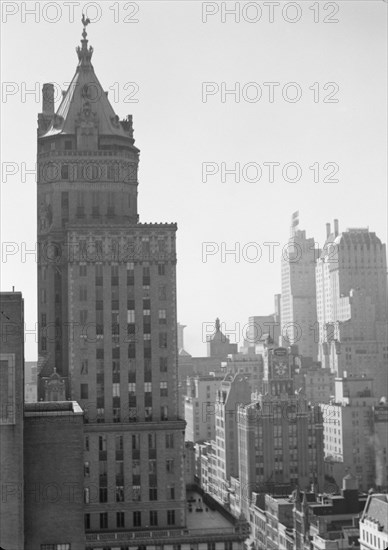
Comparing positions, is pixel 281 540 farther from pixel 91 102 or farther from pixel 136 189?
pixel 91 102

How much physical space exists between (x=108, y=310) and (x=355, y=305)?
87.6 meters

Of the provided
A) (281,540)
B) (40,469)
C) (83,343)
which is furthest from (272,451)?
(40,469)

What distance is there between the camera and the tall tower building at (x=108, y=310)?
144 feet

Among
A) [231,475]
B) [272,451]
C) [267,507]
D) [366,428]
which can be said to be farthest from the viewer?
[366,428]

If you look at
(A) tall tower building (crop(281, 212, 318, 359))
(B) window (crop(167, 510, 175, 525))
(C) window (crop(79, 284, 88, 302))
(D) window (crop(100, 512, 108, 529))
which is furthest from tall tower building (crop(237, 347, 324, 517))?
(A) tall tower building (crop(281, 212, 318, 359))

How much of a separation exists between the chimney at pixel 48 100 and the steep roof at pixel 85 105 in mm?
1043

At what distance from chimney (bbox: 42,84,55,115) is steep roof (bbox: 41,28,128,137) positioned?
1.04 m

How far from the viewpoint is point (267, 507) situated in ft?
237

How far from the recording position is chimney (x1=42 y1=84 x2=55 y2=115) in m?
49.8

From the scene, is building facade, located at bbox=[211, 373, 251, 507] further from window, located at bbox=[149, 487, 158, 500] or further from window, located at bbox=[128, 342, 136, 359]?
window, located at bbox=[149, 487, 158, 500]

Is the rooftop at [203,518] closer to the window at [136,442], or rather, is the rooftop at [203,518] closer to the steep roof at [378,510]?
the window at [136,442]

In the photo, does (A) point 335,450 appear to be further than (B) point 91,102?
Yes

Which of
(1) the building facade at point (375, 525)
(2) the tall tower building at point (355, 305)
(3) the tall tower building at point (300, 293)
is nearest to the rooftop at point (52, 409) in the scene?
(1) the building facade at point (375, 525)

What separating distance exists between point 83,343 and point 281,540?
3084 cm
